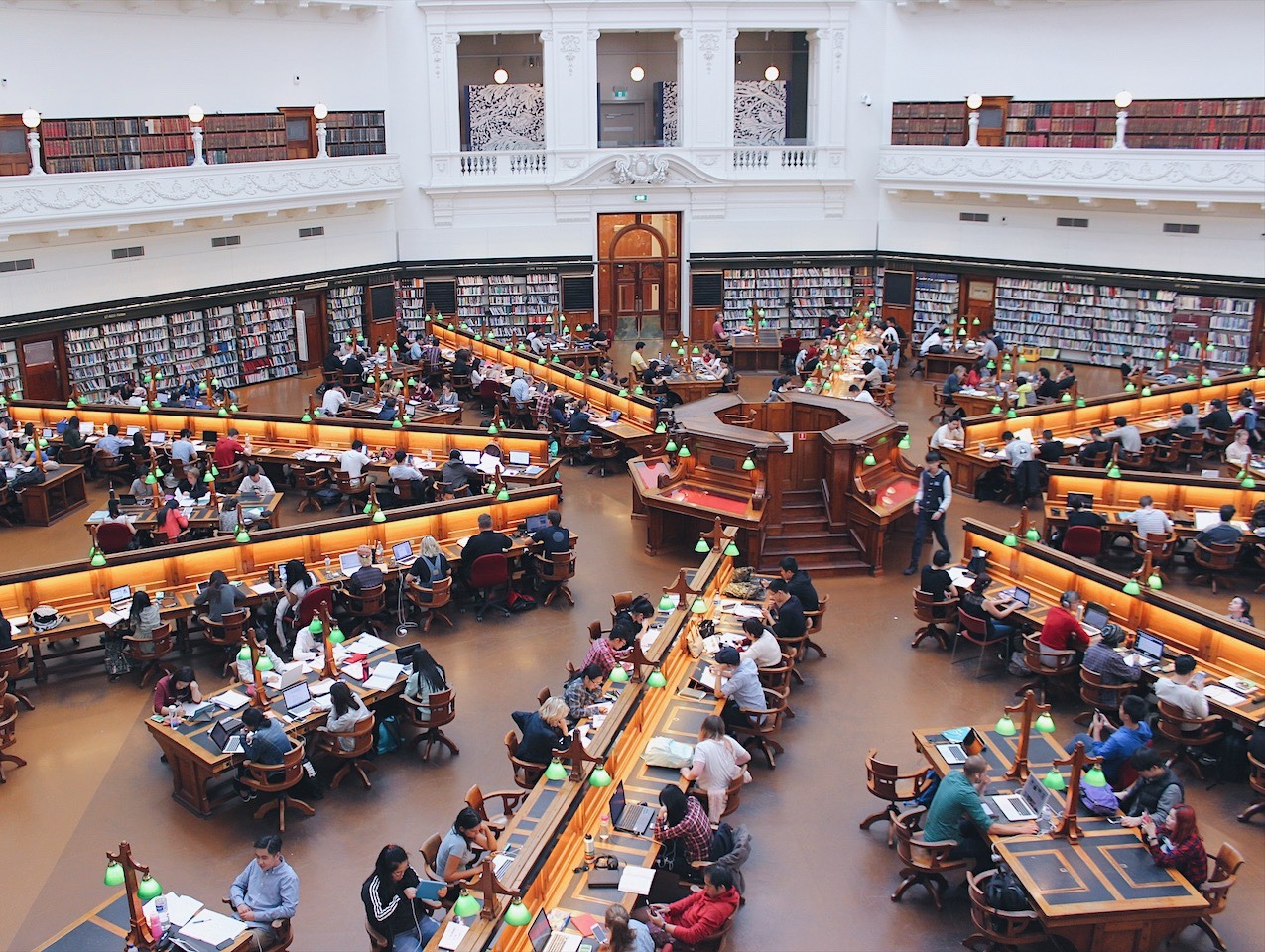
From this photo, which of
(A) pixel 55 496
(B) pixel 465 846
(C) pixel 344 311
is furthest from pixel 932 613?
(C) pixel 344 311

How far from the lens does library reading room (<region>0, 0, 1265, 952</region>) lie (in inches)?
292

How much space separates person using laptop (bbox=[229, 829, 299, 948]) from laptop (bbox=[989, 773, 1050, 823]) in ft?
14.5

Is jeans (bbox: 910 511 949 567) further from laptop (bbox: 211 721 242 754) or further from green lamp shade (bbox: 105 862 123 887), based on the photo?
green lamp shade (bbox: 105 862 123 887)

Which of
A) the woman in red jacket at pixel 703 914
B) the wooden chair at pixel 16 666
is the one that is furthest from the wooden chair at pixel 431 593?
the woman in red jacket at pixel 703 914

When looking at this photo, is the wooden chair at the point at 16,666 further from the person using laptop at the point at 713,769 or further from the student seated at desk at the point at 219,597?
the person using laptop at the point at 713,769

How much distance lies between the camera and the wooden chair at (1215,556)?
12023mm

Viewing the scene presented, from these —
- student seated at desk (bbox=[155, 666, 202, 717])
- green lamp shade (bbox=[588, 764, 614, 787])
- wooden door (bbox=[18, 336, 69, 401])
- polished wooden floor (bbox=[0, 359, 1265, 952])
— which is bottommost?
polished wooden floor (bbox=[0, 359, 1265, 952])

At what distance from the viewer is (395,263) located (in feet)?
77.6

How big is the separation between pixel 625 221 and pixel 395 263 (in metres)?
5.16

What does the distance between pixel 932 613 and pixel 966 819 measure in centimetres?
383

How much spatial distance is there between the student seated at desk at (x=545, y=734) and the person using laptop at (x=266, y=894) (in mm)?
1928

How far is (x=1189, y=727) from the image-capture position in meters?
8.91

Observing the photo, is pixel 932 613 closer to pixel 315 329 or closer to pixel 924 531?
pixel 924 531

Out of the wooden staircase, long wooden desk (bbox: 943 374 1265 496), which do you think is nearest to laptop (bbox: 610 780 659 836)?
the wooden staircase
